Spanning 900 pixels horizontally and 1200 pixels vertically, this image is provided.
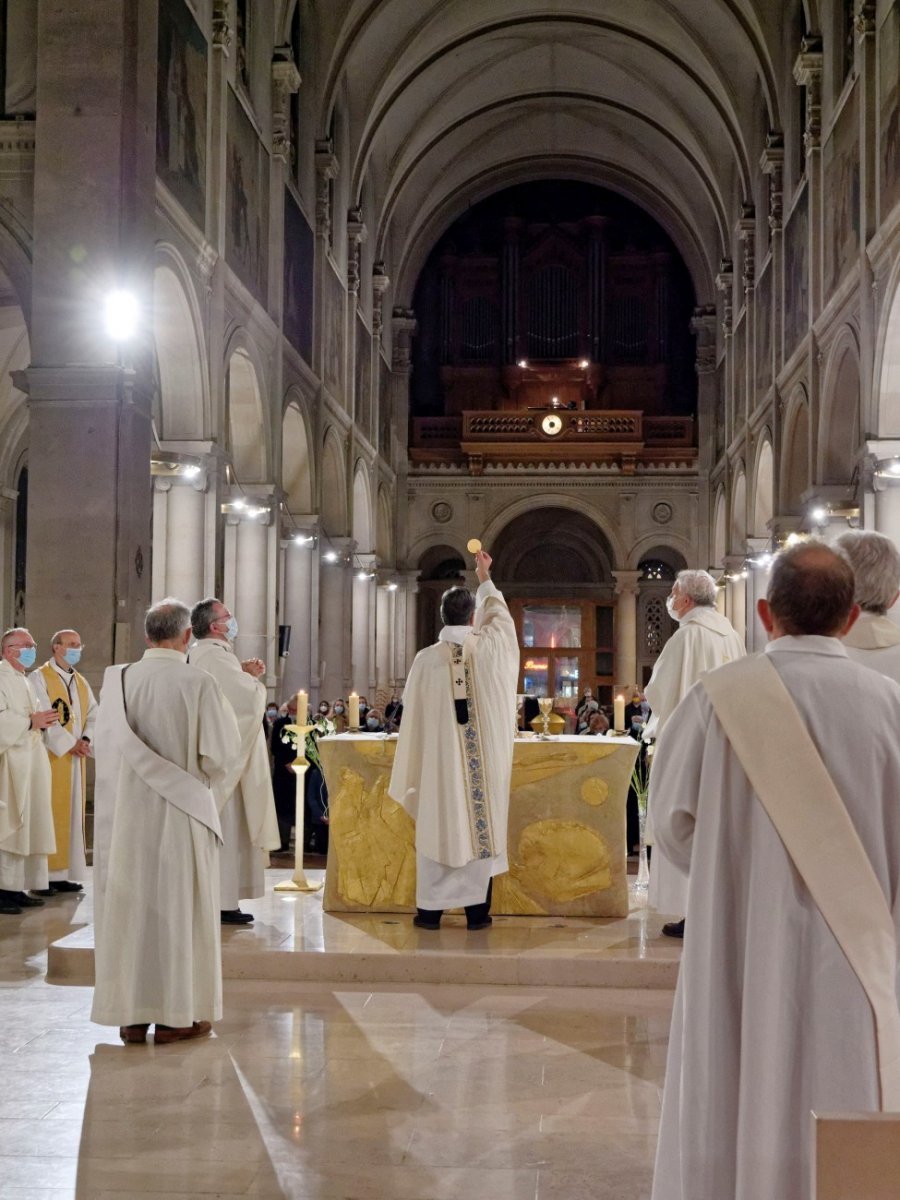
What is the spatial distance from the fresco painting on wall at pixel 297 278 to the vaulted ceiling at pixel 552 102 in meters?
2.20

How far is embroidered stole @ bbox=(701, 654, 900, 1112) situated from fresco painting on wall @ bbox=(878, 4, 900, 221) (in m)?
11.1

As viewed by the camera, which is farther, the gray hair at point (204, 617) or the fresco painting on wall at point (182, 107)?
the fresco painting on wall at point (182, 107)

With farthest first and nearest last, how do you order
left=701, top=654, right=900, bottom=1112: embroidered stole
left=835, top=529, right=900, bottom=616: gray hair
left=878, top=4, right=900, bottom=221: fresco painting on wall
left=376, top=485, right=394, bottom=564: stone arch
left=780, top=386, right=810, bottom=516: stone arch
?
left=376, top=485, right=394, bottom=564: stone arch → left=780, top=386, right=810, bottom=516: stone arch → left=878, top=4, right=900, bottom=221: fresco painting on wall → left=835, top=529, right=900, bottom=616: gray hair → left=701, top=654, right=900, bottom=1112: embroidered stole

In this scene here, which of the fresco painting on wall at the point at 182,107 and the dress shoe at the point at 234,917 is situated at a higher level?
the fresco painting on wall at the point at 182,107

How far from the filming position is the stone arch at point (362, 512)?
2356 cm

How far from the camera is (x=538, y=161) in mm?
28266

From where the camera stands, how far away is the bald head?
2566 mm

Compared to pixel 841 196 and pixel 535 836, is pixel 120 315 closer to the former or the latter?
pixel 535 836

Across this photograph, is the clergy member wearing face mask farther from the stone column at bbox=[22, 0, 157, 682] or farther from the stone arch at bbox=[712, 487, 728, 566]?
the stone arch at bbox=[712, 487, 728, 566]

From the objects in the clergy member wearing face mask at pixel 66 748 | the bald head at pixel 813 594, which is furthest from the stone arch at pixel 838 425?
the bald head at pixel 813 594

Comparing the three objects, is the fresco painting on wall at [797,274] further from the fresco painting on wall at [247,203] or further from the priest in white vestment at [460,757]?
the priest in white vestment at [460,757]

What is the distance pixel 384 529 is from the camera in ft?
88.5

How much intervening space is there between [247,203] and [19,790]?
9450 millimetres

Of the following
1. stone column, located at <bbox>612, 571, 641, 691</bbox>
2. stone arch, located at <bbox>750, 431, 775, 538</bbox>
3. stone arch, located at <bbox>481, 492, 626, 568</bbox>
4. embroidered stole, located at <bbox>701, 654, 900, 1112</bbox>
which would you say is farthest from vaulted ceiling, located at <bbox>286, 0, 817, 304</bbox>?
embroidered stole, located at <bbox>701, 654, 900, 1112</bbox>
